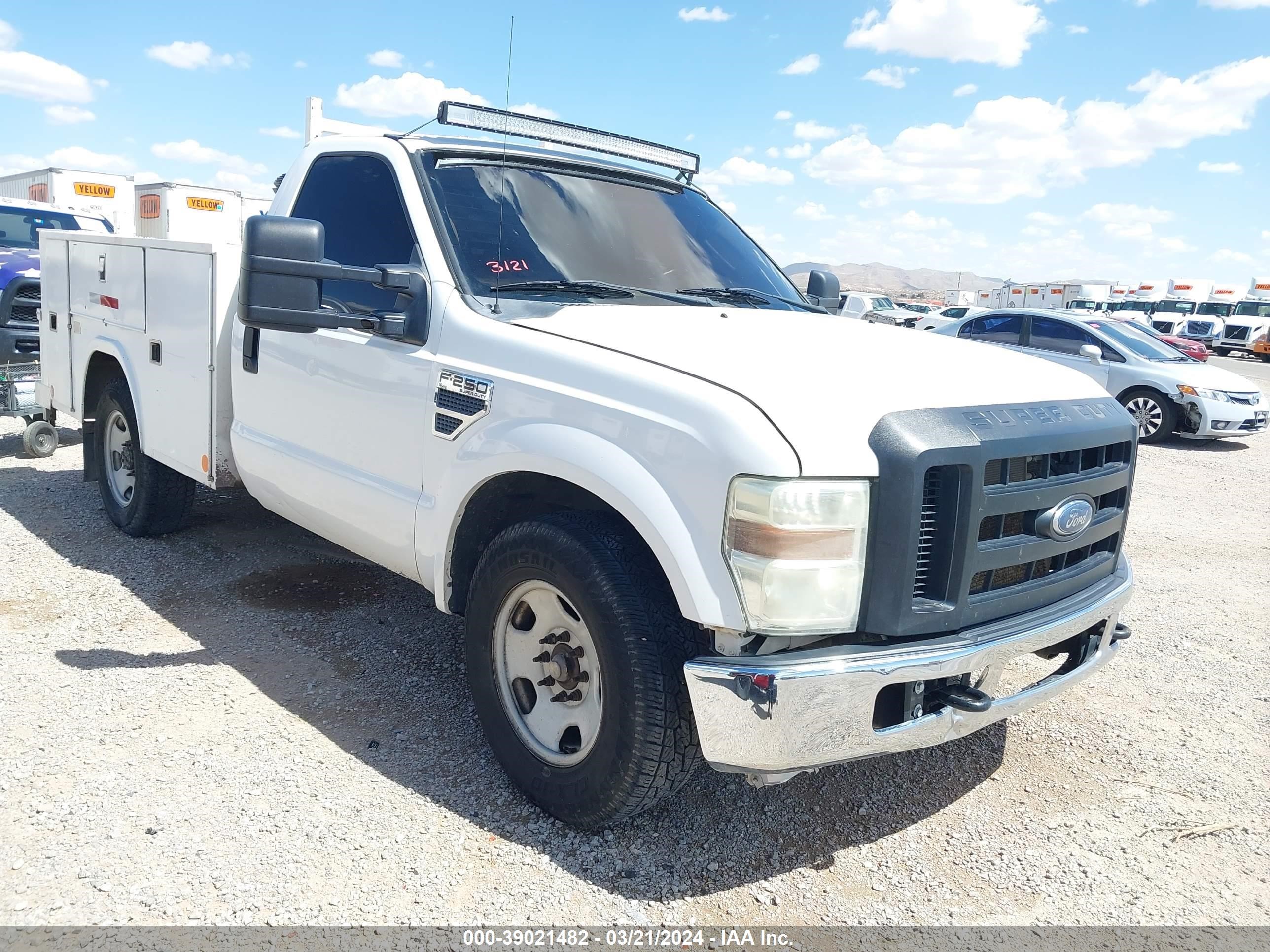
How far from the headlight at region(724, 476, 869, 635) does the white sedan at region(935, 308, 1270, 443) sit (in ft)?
31.6

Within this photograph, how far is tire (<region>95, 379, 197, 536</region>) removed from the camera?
5387 millimetres

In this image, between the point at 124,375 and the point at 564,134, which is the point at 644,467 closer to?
the point at 564,134

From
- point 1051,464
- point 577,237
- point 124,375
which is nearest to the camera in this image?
point 1051,464

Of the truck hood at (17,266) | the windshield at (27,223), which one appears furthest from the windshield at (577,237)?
the windshield at (27,223)

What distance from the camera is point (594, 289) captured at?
3455 millimetres

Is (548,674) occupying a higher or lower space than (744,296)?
lower

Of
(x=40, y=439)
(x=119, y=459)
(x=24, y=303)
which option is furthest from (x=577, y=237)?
(x=24, y=303)

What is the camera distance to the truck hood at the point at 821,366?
8.05ft

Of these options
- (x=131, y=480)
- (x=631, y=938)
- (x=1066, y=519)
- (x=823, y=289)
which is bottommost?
(x=631, y=938)

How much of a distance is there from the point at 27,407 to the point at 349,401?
5.60 metres

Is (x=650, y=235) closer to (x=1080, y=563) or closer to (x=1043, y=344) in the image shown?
(x=1080, y=563)

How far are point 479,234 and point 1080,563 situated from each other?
7.53 feet

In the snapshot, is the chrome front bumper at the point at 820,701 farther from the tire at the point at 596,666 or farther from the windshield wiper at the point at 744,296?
the windshield wiper at the point at 744,296

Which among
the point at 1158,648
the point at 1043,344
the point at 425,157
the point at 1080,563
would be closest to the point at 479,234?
the point at 425,157
